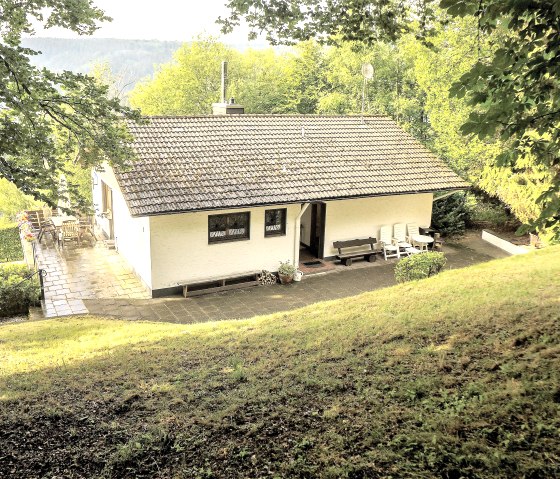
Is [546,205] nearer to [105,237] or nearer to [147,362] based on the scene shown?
[147,362]

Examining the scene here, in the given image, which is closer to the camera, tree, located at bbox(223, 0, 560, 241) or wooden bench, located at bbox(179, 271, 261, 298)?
tree, located at bbox(223, 0, 560, 241)

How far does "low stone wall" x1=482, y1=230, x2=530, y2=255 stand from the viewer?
18250 mm

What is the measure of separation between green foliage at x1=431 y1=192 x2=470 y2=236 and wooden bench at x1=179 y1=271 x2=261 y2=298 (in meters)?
8.86

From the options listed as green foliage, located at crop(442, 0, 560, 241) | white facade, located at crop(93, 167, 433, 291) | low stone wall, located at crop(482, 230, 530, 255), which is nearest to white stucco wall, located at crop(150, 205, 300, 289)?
white facade, located at crop(93, 167, 433, 291)

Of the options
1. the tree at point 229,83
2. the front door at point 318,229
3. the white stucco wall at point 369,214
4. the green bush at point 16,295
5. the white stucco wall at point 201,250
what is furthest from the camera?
the tree at point 229,83

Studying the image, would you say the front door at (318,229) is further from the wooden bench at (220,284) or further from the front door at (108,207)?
the front door at (108,207)

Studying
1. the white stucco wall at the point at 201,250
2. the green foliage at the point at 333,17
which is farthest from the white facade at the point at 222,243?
the green foliage at the point at 333,17

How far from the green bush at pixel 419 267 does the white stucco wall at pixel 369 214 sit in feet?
13.0

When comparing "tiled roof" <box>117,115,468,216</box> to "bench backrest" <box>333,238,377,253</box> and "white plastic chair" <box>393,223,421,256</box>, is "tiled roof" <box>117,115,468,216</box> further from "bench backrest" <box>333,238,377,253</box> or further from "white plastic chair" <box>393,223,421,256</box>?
"bench backrest" <box>333,238,377,253</box>

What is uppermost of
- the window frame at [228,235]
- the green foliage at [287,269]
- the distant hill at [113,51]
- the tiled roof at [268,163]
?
the distant hill at [113,51]

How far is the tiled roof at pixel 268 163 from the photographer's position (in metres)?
14.3

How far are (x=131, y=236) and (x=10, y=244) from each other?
485 inches

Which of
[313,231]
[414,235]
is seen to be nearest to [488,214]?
[414,235]

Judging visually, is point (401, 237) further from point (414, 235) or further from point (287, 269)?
point (287, 269)
